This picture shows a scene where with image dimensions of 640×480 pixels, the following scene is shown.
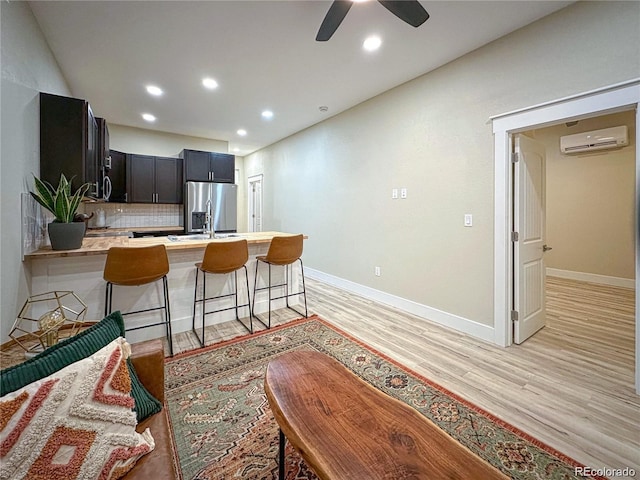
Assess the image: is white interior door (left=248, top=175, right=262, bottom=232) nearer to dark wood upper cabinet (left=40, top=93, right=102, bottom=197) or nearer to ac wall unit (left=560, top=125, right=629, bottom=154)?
dark wood upper cabinet (left=40, top=93, right=102, bottom=197)

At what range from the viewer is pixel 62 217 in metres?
2.19

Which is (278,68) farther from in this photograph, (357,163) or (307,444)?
(307,444)

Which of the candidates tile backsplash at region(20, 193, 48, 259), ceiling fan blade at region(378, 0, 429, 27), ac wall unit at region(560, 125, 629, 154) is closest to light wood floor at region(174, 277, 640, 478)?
tile backsplash at region(20, 193, 48, 259)

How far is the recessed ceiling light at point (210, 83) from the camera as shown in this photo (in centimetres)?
347

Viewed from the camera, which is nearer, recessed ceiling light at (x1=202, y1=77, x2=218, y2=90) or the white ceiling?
the white ceiling

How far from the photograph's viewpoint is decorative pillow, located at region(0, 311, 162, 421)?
0.78 m

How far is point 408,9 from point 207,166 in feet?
15.6

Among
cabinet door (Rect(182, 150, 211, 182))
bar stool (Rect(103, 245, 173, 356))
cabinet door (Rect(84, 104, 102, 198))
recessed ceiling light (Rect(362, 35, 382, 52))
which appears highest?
recessed ceiling light (Rect(362, 35, 382, 52))

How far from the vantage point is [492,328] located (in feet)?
9.11

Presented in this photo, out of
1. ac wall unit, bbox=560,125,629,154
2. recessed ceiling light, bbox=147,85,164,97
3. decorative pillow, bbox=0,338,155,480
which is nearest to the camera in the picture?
decorative pillow, bbox=0,338,155,480

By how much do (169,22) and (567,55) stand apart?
3.33m

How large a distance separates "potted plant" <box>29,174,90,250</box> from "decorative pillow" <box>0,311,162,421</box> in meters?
1.54

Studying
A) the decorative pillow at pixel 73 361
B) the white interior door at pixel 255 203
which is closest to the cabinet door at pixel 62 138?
the decorative pillow at pixel 73 361

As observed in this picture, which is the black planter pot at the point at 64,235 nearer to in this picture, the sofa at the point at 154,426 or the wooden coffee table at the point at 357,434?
the sofa at the point at 154,426
